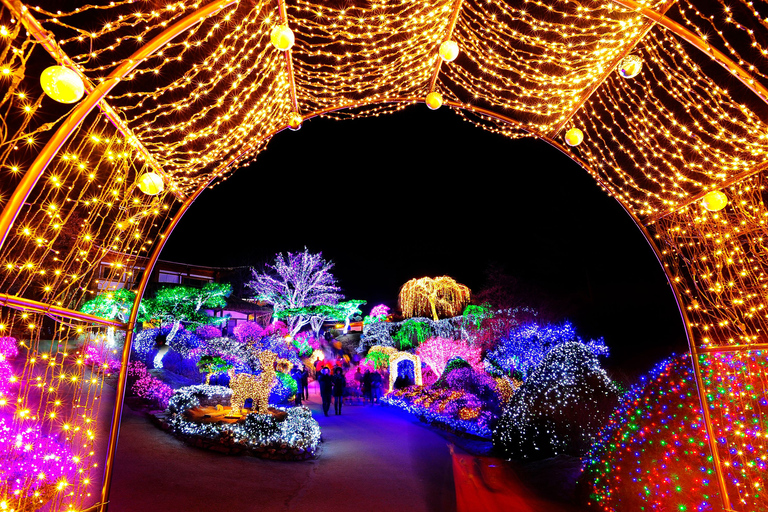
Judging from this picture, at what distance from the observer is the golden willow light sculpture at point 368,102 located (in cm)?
266

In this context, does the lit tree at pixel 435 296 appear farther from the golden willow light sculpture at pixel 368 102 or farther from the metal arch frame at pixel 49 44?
the metal arch frame at pixel 49 44

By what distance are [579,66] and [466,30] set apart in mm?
1128

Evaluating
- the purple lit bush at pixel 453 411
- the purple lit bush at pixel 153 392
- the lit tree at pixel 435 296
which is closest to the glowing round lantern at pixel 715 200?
the purple lit bush at pixel 453 411

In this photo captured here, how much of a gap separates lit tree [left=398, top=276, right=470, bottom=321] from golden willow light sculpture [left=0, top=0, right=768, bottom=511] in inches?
674


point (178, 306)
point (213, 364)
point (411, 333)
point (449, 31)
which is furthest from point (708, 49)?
point (411, 333)

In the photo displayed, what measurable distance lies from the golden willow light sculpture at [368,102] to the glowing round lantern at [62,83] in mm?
183

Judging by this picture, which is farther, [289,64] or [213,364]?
[213,364]

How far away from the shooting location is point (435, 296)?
70.6ft

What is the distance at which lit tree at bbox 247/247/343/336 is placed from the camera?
81.6ft

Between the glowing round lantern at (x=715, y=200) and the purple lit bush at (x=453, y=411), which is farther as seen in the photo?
the purple lit bush at (x=453, y=411)

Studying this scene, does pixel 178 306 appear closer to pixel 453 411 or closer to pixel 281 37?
pixel 453 411

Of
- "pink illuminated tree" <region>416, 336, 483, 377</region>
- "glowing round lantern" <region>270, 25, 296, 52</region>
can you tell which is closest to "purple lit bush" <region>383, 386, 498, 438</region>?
"pink illuminated tree" <region>416, 336, 483, 377</region>

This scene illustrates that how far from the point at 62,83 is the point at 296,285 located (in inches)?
933

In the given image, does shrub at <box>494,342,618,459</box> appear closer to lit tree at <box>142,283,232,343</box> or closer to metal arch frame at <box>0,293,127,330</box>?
metal arch frame at <box>0,293,127,330</box>
